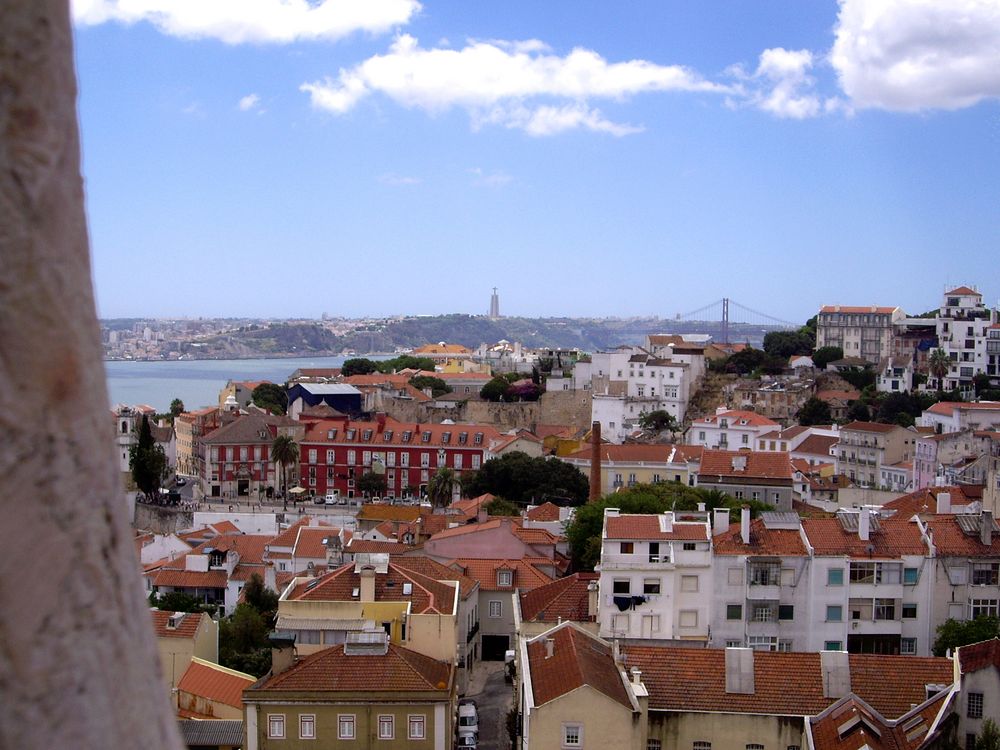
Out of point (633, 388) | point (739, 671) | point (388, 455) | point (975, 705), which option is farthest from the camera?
point (633, 388)

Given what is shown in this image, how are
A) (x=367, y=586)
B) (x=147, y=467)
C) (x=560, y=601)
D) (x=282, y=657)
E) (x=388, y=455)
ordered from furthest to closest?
(x=388, y=455) < (x=147, y=467) < (x=560, y=601) < (x=367, y=586) < (x=282, y=657)

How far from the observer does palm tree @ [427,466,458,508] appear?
37.5 metres

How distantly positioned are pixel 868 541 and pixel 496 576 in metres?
6.78

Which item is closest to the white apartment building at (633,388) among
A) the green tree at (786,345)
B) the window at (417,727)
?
the green tree at (786,345)

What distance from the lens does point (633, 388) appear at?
52.9 metres

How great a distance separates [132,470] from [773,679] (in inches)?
1240

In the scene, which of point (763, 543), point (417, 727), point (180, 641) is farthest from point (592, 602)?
point (180, 641)

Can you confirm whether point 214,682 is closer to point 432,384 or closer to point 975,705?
point 975,705

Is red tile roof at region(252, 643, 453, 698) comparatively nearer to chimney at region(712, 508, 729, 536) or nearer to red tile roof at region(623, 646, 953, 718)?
red tile roof at region(623, 646, 953, 718)

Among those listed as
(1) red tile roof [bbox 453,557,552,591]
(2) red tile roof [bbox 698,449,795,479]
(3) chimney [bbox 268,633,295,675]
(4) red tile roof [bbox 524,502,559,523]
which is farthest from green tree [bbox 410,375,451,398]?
(3) chimney [bbox 268,633,295,675]

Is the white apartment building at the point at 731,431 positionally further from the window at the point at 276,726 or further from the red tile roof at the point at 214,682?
the window at the point at 276,726

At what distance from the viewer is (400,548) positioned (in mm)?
24812

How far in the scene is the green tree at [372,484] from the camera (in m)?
42.4

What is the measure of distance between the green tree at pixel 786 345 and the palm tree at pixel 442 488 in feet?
90.5
